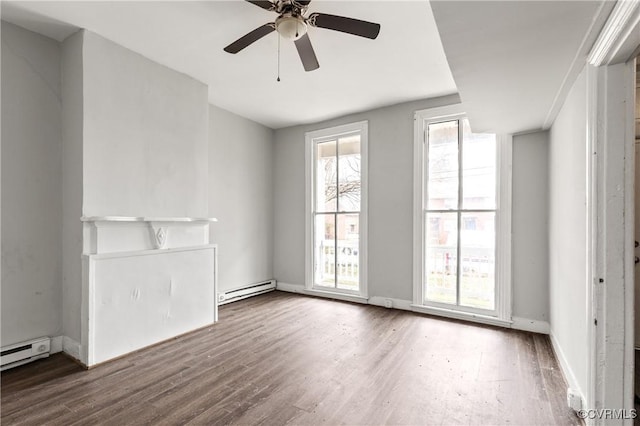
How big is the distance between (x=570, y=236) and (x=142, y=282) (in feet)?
11.6

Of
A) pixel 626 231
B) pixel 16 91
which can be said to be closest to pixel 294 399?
pixel 626 231

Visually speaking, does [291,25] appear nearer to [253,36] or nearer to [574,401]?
[253,36]

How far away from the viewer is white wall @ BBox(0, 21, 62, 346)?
8.20ft

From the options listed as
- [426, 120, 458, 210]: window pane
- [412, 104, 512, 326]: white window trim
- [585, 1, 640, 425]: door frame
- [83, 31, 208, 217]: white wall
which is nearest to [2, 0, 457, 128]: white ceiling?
[83, 31, 208, 217]: white wall

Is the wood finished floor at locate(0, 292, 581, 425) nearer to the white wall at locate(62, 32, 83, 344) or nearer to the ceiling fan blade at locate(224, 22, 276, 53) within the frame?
the white wall at locate(62, 32, 83, 344)

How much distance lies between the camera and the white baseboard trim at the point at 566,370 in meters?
1.95

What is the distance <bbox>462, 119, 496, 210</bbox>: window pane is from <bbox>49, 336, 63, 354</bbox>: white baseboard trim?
4.35 metres

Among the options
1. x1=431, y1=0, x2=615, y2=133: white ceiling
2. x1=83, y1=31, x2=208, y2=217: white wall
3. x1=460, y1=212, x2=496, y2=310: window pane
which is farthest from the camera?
x1=460, y1=212, x2=496, y2=310: window pane

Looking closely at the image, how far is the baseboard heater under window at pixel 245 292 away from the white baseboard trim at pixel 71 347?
1773 mm

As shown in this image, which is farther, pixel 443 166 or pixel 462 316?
pixel 443 166

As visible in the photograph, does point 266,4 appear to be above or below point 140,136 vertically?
above

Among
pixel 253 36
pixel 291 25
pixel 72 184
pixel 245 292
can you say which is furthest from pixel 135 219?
pixel 245 292

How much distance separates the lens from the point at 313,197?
4973 millimetres

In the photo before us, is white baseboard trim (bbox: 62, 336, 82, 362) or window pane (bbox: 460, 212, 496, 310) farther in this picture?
window pane (bbox: 460, 212, 496, 310)
